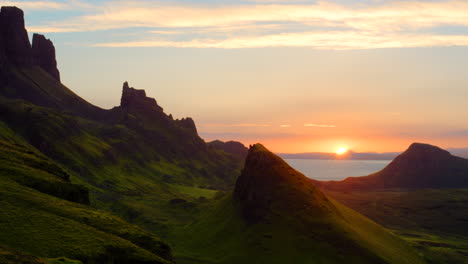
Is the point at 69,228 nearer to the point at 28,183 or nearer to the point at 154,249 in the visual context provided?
the point at 154,249

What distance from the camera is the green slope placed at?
287ft

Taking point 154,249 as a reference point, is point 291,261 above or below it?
below

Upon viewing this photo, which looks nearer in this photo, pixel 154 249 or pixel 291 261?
pixel 154 249

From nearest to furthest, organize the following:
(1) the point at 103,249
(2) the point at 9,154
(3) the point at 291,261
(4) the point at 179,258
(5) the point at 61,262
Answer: (5) the point at 61,262
(1) the point at 103,249
(2) the point at 9,154
(3) the point at 291,261
(4) the point at 179,258

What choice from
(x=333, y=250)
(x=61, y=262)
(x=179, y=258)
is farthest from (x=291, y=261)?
(x=61, y=262)

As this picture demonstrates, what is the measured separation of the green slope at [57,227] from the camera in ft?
287

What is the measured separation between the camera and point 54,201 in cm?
11419

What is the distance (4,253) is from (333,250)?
6112 inches

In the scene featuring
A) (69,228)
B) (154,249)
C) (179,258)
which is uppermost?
(69,228)

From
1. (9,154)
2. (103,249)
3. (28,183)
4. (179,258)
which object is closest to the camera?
(103,249)

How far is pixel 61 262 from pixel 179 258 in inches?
5213

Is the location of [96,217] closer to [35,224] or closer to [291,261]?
[35,224]

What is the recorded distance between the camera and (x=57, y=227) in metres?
96.8

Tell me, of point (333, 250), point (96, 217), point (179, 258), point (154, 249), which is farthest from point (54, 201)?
point (333, 250)
